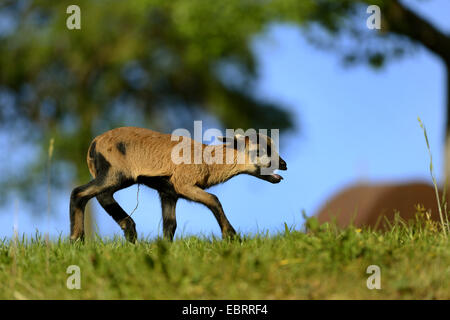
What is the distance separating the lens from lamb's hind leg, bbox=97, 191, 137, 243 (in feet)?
18.8

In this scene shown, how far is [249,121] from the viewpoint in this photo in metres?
17.5

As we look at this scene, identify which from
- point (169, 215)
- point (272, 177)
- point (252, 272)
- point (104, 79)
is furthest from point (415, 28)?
point (252, 272)

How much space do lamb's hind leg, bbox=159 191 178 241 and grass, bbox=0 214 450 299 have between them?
32.8 inches

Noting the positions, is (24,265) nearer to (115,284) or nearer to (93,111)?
(115,284)

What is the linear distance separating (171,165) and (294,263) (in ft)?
6.35

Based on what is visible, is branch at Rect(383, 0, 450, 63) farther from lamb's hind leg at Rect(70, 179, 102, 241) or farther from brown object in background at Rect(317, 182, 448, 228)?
lamb's hind leg at Rect(70, 179, 102, 241)

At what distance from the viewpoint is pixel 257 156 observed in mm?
5891

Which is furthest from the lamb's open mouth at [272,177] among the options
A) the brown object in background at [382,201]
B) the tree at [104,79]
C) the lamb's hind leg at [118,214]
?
the tree at [104,79]

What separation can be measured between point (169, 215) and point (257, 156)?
1191 mm

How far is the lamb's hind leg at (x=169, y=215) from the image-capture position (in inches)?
231

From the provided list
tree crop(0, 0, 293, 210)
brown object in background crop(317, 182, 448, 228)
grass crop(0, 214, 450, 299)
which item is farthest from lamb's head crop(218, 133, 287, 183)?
tree crop(0, 0, 293, 210)

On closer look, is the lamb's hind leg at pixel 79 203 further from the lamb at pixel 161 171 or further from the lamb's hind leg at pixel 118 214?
the lamb's hind leg at pixel 118 214
